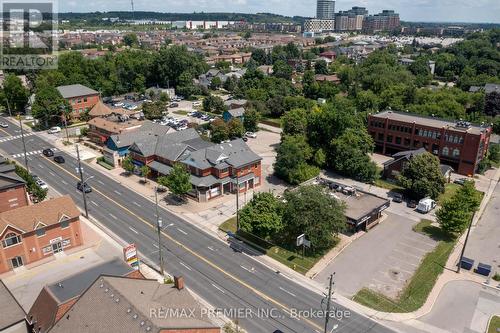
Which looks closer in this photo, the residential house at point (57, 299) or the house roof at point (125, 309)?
the house roof at point (125, 309)

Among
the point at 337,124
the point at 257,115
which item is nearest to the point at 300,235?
the point at 337,124

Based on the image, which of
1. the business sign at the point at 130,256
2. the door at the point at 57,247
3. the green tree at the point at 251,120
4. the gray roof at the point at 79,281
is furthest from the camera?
the green tree at the point at 251,120

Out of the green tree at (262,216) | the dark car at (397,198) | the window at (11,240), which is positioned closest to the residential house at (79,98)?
the window at (11,240)

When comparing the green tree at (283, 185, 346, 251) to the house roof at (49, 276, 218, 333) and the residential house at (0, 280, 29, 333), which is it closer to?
A: the house roof at (49, 276, 218, 333)

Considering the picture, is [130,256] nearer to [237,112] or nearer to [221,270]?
[221,270]

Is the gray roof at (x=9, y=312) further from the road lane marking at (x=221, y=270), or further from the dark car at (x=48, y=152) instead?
the dark car at (x=48, y=152)

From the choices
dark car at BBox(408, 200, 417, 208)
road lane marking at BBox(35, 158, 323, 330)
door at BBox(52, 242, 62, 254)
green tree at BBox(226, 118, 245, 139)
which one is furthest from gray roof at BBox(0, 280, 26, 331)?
green tree at BBox(226, 118, 245, 139)

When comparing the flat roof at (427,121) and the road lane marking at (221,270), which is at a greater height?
the flat roof at (427,121)
